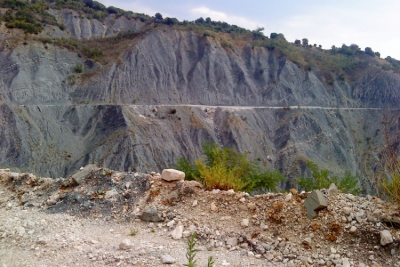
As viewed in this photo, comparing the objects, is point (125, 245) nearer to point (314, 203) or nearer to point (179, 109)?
point (314, 203)

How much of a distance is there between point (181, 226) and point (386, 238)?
2.74 m

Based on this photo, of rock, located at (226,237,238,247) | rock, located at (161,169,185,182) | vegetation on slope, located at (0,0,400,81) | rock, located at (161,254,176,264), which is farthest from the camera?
vegetation on slope, located at (0,0,400,81)

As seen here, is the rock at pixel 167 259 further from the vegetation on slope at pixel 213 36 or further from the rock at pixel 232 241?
the vegetation on slope at pixel 213 36

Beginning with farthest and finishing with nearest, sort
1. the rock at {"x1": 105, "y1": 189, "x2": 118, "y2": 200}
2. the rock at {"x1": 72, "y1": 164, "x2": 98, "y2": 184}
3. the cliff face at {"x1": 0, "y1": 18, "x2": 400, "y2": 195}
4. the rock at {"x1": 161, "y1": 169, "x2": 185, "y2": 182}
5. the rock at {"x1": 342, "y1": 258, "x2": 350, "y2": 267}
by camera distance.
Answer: the cliff face at {"x1": 0, "y1": 18, "x2": 400, "y2": 195}
the rock at {"x1": 72, "y1": 164, "x2": 98, "y2": 184}
the rock at {"x1": 161, "y1": 169, "x2": 185, "y2": 182}
the rock at {"x1": 105, "y1": 189, "x2": 118, "y2": 200}
the rock at {"x1": 342, "y1": 258, "x2": 350, "y2": 267}

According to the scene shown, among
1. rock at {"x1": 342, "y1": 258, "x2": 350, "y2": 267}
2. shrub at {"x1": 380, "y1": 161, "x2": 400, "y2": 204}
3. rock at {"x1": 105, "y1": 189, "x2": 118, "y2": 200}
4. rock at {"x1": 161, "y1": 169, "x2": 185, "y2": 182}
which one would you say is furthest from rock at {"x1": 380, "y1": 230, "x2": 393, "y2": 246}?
rock at {"x1": 105, "y1": 189, "x2": 118, "y2": 200}

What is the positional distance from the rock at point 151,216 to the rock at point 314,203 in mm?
2280

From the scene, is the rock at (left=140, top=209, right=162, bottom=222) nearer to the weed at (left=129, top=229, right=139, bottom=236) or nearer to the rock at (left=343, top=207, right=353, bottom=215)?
the weed at (left=129, top=229, right=139, bottom=236)

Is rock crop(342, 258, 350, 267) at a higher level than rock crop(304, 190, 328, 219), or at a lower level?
lower

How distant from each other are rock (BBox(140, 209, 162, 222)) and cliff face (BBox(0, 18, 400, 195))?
21.8m

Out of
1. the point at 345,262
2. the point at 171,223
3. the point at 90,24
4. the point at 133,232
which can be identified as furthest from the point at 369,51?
the point at 133,232

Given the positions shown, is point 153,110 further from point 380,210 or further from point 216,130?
point 380,210

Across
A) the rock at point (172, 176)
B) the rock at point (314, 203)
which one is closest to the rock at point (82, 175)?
the rock at point (172, 176)

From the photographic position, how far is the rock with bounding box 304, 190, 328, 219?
15.6 ft

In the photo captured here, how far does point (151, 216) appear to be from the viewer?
18.0 ft
